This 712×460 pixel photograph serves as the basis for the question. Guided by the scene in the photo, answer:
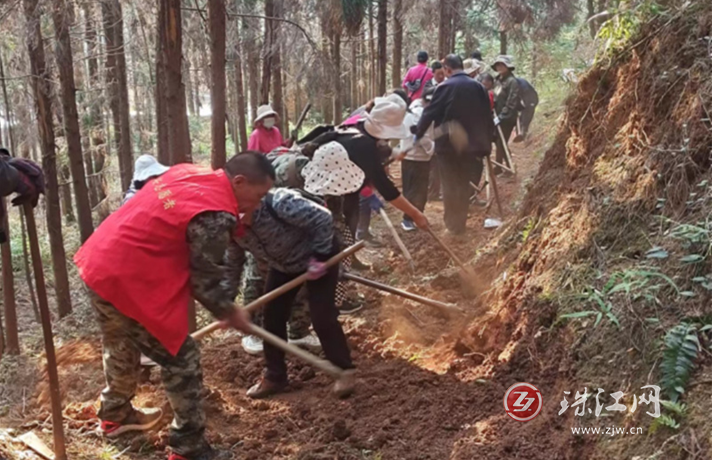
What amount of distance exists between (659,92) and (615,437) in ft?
8.53

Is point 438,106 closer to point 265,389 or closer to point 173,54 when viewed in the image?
point 173,54

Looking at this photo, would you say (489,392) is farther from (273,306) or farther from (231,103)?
(231,103)

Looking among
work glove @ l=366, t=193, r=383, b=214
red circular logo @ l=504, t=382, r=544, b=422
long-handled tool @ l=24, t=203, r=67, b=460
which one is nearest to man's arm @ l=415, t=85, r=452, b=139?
work glove @ l=366, t=193, r=383, b=214

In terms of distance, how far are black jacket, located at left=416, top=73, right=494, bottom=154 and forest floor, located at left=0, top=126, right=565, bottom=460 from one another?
2.28m

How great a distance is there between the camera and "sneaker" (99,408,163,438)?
12.4 ft

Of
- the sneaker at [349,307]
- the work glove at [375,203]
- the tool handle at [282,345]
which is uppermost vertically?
the tool handle at [282,345]

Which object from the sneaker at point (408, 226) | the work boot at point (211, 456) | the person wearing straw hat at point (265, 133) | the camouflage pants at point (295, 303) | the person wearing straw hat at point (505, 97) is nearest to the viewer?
the work boot at point (211, 456)

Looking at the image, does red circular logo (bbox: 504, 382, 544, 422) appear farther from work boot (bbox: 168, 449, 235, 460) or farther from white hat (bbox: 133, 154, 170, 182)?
white hat (bbox: 133, 154, 170, 182)

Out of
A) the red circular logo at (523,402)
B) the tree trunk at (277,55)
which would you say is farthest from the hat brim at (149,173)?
the tree trunk at (277,55)

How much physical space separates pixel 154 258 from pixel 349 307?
3.36 meters

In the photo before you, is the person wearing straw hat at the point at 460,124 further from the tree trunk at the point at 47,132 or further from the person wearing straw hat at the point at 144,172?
the tree trunk at the point at 47,132

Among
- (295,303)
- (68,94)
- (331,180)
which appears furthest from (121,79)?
(331,180)

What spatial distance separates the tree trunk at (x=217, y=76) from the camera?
5527mm

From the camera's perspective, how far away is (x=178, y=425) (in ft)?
11.5
